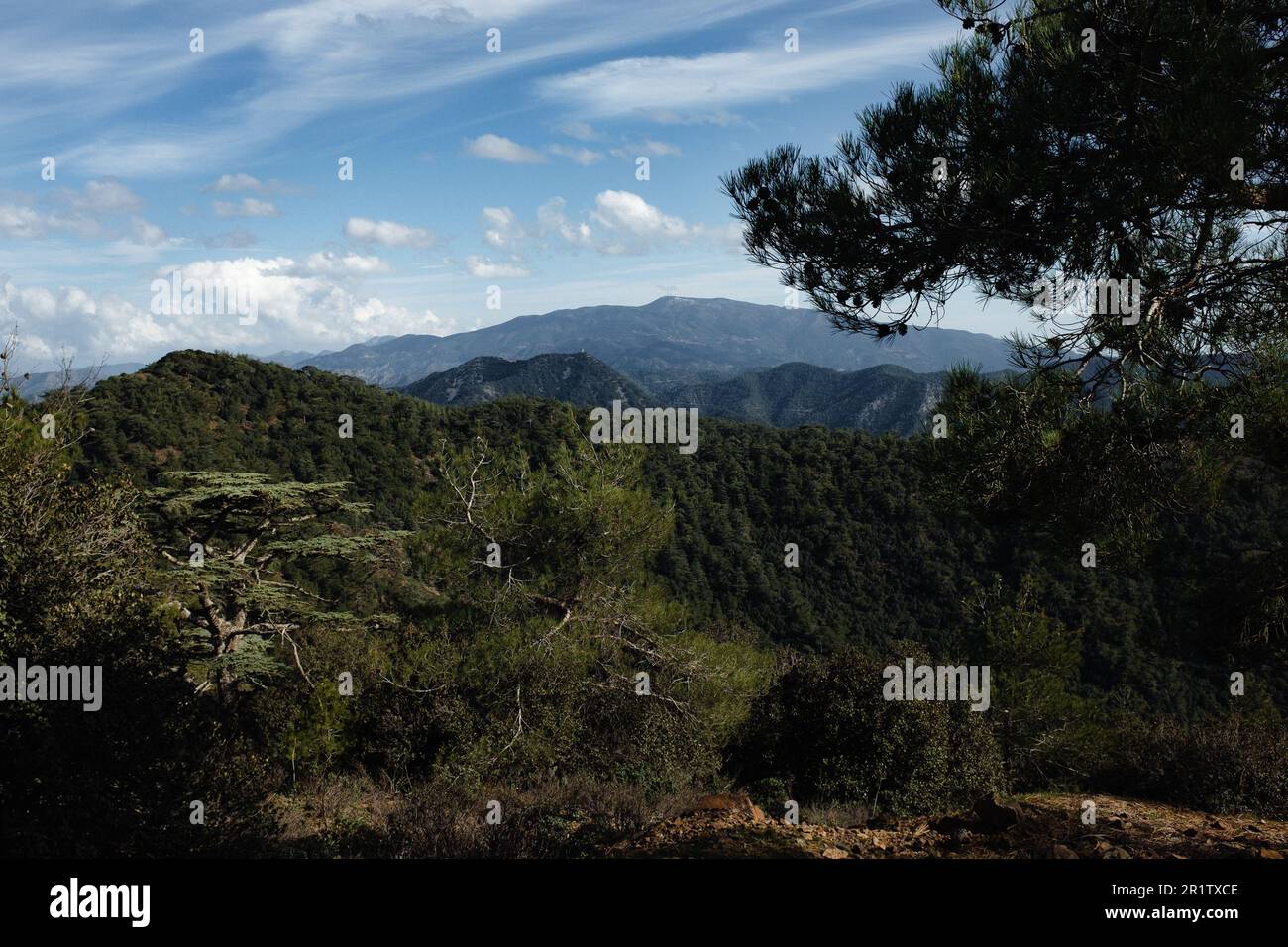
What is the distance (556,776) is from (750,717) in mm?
3428

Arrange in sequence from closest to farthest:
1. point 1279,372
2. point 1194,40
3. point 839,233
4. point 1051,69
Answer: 1. point 1194,40
2. point 1051,69
3. point 1279,372
4. point 839,233

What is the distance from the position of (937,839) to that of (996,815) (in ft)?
1.63

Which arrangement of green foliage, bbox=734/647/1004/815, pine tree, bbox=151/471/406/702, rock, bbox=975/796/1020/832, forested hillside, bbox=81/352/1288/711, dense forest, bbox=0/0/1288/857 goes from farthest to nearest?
forested hillside, bbox=81/352/1288/711 → pine tree, bbox=151/471/406/702 → green foliage, bbox=734/647/1004/815 → rock, bbox=975/796/1020/832 → dense forest, bbox=0/0/1288/857

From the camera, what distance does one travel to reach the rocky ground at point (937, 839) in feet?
15.0

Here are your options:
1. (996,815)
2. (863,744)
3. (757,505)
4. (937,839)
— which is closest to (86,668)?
(937,839)

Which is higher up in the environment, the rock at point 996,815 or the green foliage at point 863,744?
the rock at point 996,815

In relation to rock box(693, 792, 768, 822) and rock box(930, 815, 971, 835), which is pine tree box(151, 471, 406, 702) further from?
rock box(930, 815, 971, 835)

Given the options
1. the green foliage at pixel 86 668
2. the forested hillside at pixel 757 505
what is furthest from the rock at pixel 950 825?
the forested hillside at pixel 757 505

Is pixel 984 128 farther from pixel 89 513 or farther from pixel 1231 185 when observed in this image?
pixel 89 513

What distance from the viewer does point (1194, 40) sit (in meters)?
3.64

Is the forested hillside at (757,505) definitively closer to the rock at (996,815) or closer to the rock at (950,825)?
the rock at (950,825)

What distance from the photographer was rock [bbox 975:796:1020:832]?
510cm

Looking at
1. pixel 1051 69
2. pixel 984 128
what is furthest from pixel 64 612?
pixel 1051 69

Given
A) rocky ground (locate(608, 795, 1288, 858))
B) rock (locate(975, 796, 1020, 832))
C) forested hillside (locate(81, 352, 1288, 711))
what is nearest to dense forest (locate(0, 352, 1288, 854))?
rocky ground (locate(608, 795, 1288, 858))
